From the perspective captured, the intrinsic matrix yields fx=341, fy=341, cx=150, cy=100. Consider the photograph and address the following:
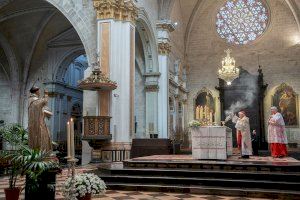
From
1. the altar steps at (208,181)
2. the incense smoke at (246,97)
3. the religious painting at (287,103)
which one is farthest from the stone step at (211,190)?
the religious painting at (287,103)

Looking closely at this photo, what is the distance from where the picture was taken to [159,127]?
62.2 ft

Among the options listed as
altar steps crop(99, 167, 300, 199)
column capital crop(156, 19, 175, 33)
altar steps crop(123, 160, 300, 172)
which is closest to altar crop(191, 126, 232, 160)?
altar steps crop(123, 160, 300, 172)

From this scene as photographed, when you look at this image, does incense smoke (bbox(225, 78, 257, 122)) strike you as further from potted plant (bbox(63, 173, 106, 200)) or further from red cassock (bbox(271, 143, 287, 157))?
potted plant (bbox(63, 173, 106, 200))

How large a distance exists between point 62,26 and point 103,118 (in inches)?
403

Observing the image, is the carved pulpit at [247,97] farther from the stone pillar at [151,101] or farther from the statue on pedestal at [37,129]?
the statue on pedestal at [37,129]

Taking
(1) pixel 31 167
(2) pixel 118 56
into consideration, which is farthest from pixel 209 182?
(2) pixel 118 56

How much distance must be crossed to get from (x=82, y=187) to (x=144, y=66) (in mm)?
15228

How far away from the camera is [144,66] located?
64.3ft

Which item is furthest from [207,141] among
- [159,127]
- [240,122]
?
[159,127]

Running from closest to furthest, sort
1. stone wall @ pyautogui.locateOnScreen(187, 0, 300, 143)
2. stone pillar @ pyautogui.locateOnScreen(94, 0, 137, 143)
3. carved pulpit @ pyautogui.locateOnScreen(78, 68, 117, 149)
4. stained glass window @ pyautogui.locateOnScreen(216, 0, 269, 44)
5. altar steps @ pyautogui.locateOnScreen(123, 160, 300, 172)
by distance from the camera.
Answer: altar steps @ pyautogui.locateOnScreen(123, 160, 300, 172), carved pulpit @ pyautogui.locateOnScreen(78, 68, 117, 149), stone pillar @ pyautogui.locateOnScreen(94, 0, 137, 143), stone wall @ pyautogui.locateOnScreen(187, 0, 300, 143), stained glass window @ pyautogui.locateOnScreen(216, 0, 269, 44)

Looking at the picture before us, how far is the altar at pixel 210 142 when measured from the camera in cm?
945

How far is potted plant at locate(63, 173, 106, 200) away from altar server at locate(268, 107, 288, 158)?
7.11m

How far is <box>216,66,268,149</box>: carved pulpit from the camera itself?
74.2ft

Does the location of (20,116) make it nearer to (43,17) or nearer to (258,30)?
(43,17)
